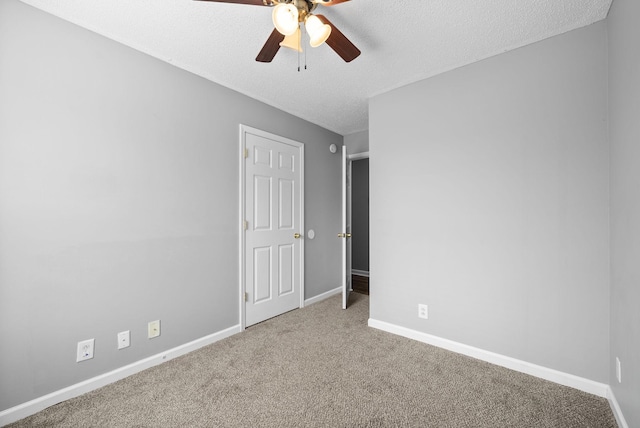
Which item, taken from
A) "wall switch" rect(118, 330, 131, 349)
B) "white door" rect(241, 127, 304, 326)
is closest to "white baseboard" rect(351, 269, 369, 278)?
"white door" rect(241, 127, 304, 326)

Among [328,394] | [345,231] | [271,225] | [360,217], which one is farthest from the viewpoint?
[360,217]

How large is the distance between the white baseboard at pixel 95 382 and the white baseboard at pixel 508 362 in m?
1.80

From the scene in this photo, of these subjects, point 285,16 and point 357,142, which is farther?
point 357,142

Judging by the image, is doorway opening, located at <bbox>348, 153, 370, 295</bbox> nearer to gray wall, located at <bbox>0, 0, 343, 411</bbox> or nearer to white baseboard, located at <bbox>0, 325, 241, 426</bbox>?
gray wall, located at <bbox>0, 0, 343, 411</bbox>

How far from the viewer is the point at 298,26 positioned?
4.79 ft

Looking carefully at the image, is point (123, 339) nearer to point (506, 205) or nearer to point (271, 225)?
point (271, 225)

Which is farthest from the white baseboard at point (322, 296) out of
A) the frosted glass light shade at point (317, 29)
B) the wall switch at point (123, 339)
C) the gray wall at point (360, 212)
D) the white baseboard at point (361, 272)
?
the frosted glass light shade at point (317, 29)

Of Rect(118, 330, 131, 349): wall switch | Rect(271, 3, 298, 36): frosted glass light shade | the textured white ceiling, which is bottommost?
Rect(118, 330, 131, 349): wall switch

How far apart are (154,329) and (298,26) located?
2395mm

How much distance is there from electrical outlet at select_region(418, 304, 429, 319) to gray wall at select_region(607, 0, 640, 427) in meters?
1.16

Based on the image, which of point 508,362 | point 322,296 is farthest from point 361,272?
point 508,362

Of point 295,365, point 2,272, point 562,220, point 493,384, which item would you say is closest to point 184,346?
point 295,365

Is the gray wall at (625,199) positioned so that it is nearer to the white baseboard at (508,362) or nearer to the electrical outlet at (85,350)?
the white baseboard at (508,362)

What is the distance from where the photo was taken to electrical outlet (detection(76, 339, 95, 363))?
1750 millimetres
